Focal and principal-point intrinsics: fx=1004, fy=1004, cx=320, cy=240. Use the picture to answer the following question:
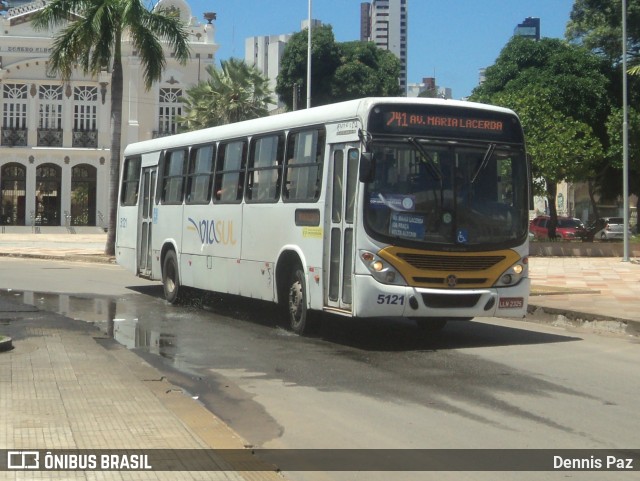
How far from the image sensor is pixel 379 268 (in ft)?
39.8

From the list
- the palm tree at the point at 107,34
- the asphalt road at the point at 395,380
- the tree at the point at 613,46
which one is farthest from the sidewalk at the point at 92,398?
the tree at the point at 613,46

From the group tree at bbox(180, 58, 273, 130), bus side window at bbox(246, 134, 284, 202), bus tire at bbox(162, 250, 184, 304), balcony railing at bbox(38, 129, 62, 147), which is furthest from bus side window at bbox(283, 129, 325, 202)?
balcony railing at bbox(38, 129, 62, 147)

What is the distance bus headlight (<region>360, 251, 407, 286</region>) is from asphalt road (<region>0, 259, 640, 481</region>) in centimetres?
94

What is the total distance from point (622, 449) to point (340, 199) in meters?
6.09

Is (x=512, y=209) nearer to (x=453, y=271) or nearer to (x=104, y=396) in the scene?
(x=453, y=271)

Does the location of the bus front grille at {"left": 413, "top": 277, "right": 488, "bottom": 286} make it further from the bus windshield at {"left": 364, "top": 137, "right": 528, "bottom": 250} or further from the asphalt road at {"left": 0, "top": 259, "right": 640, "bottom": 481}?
the asphalt road at {"left": 0, "top": 259, "right": 640, "bottom": 481}

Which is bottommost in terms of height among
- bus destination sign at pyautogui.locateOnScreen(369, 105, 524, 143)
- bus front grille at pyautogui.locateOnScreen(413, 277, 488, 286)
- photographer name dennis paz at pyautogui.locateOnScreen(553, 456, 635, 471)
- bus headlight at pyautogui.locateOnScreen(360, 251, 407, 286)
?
photographer name dennis paz at pyautogui.locateOnScreen(553, 456, 635, 471)

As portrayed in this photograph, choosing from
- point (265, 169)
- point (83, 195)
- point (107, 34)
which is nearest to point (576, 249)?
point (107, 34)

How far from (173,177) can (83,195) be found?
4523 centimetres

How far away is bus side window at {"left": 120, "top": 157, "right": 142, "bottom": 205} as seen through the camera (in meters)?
20.9

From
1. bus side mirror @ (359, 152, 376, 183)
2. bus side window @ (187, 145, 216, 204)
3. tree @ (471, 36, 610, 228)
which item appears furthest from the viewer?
tree @ (471, 36, 610, 228)

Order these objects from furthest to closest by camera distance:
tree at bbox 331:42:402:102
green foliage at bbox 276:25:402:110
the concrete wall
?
tree at bbox 331:42:402:102, green foliage at bbox 276:25:402:110, the concrete wall

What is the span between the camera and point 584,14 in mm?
48531

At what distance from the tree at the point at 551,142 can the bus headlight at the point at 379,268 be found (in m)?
26.3
